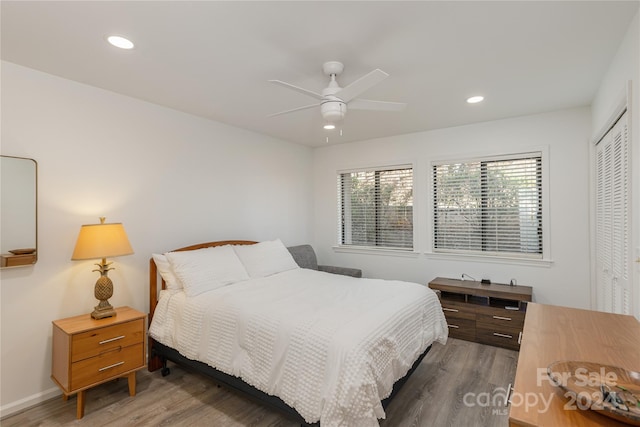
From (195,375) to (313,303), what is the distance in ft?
4.69

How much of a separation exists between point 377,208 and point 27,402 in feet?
14.1

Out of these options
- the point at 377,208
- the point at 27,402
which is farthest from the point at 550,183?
the point at 27,402

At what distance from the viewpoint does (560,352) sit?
1.26 metres

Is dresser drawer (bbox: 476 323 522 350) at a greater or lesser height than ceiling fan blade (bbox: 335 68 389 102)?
lesser

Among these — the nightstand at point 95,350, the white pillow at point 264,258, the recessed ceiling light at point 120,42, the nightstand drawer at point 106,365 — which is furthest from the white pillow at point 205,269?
the recessed ceiling light at point 120,42

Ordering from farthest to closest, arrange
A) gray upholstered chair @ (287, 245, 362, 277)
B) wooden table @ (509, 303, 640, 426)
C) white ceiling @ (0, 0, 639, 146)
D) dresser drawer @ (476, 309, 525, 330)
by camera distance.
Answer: gray upholstered chair @ (287, 245, 362, 277) < dresser drawer @ (476, 309, 525, 330) < white ceiling @ (0, 0, 639, 146) < wooden table @ (509, 303, 640, 426)

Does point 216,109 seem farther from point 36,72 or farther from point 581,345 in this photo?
point 581,345

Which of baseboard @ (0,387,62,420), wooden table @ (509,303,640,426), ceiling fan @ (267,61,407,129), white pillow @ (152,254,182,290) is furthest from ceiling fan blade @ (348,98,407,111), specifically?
baseboard @ (0,387,62,420)

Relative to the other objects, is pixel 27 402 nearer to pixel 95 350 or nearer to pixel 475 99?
pixel 95 350

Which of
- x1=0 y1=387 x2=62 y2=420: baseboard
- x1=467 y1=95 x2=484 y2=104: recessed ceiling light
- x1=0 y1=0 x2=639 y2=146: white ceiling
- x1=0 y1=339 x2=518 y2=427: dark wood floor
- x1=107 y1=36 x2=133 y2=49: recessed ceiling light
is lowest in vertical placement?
x1=0 y1=339 x2=518 y2=427: dark wood floor

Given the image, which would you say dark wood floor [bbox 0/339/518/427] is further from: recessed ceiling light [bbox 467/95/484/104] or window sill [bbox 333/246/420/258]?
recessed ceiling light [bbox 467/95/484/104]

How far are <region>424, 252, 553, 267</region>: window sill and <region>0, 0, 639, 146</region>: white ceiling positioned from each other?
5.74ft

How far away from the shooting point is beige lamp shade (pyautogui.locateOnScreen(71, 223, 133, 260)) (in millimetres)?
2467

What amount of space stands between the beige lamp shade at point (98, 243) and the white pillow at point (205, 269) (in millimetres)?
479
